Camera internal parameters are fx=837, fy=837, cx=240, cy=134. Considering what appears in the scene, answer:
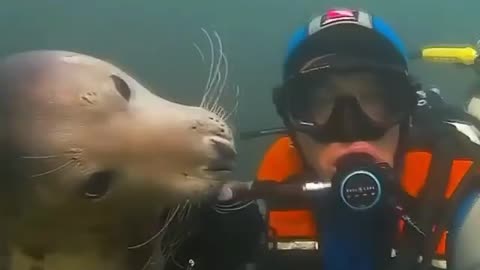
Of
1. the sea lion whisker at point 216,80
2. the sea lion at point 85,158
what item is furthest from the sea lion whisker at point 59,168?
the sea lion whisker at point 216,80

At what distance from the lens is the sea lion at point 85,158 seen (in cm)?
175

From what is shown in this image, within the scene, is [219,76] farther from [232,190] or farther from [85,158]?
[85,158]

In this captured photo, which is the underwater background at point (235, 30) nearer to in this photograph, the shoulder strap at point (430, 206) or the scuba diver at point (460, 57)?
the scuba diver at point (460, 57)

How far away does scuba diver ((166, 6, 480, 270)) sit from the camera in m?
1.98

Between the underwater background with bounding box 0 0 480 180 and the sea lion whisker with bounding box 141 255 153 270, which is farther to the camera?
the underwater background with bounding box 0 0 480 180

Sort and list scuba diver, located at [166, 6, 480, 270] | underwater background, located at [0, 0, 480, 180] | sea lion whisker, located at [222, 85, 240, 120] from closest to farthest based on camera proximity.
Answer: scuba diver, located at [166, 6, 480, 270] < sea lion whisker, located at [222, 85, 240, 120] < underwater background, located at [0, 0, 480, 180]

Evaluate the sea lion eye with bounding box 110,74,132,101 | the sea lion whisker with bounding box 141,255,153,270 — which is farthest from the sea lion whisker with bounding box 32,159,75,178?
the sea lion whisker with bounding box 141,255,153,270

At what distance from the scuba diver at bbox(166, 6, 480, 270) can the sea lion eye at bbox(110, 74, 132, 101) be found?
1.10ft

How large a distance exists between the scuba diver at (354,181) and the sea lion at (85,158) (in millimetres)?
199

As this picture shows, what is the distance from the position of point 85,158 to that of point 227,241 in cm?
57

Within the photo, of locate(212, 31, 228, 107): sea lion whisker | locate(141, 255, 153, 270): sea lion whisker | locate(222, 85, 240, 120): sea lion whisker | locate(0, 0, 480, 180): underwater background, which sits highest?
locate(212, 31, 228, 107): sea lion whisker

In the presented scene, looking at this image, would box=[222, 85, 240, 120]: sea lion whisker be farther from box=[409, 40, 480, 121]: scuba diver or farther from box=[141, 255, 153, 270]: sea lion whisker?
box=[409, 40, 480, 121]: scuba diver

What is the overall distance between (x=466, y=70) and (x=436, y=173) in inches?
52.8

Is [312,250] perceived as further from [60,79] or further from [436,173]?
[60,79]
